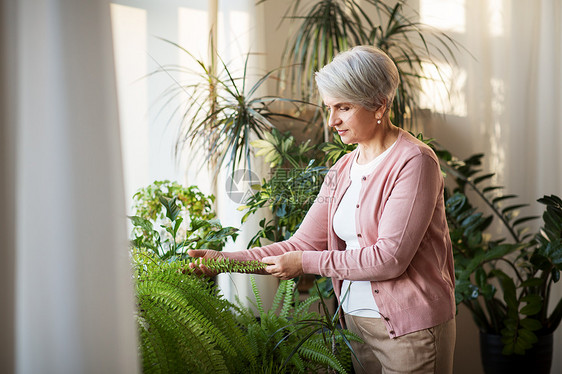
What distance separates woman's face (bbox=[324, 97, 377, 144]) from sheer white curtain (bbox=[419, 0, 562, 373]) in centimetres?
211

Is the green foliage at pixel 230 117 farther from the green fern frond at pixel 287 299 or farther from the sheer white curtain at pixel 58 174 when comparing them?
the sheer white curtain at pixel 58 174

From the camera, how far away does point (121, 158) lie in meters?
0.81

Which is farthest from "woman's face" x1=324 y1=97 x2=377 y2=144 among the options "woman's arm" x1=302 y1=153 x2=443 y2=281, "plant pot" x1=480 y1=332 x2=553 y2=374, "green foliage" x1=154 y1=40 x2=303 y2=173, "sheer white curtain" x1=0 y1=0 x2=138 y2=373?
"plant pot" x1=480 y1=332 x2=553 y2=374

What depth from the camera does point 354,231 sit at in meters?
1.58

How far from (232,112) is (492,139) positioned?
1962 millimetres

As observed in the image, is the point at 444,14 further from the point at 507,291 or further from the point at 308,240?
the point at 308,240

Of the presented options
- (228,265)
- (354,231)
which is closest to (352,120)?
(354,231)

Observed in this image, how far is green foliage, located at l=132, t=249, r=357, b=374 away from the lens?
1255mm

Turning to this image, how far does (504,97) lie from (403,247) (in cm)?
250

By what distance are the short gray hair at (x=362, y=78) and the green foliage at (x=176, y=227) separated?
64cm

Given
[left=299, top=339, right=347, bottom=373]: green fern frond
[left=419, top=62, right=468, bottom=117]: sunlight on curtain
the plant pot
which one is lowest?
the plant pot

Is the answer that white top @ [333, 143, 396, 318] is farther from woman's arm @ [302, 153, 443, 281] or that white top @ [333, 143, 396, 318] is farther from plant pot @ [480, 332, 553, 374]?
plant pot @ [480, 332, 553, 374]

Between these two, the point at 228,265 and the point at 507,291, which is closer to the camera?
the point at 228,265

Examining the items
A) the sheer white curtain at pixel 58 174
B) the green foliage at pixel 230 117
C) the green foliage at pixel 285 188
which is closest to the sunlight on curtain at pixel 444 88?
the green foliage at pixel 230 117
